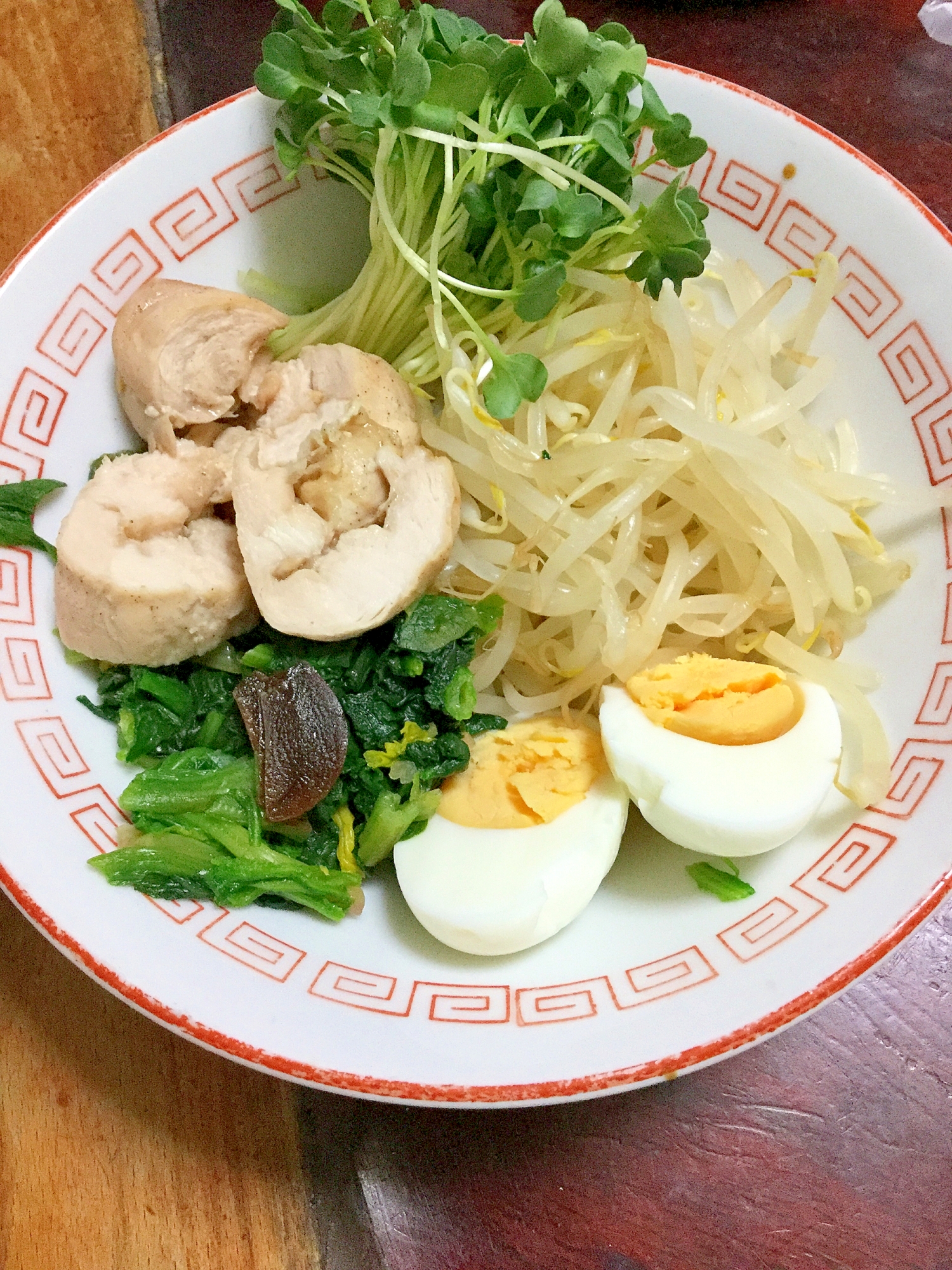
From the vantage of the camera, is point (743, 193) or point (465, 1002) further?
point (743, 193)

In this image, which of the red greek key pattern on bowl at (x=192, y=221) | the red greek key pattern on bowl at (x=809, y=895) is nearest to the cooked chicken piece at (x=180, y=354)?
the red greek key pattern on bowl at (x=192, y=221)

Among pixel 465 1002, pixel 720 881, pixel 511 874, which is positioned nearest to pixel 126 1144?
pixel 465 1002

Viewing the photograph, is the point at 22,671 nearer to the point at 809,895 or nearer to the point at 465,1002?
the point at 465,1002

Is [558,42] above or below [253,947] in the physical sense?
above

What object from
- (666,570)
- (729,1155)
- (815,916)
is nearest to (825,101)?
(666,570)

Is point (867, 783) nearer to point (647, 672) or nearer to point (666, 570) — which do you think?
point (647, 672)

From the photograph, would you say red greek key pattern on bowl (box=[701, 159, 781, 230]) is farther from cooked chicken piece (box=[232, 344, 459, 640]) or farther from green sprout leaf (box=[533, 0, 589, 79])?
cooked chicken piece (box=[232, 344, 459, 640])

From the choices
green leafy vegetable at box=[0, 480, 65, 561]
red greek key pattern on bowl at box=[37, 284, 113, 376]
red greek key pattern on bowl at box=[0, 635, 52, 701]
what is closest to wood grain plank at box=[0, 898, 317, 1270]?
red greek key pattern on bowl at box=[0, 635, 52, 701]

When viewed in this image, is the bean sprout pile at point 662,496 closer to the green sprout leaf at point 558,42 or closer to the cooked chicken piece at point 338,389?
the cooked chicken piece at point 338,389
